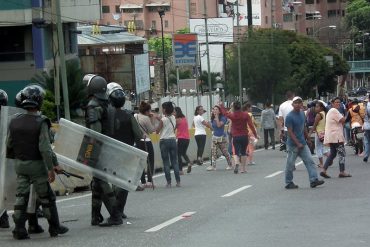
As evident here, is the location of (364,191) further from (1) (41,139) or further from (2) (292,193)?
(1) (41,139)

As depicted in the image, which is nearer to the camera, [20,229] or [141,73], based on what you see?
[20,229]

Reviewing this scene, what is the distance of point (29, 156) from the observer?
39.1 ft

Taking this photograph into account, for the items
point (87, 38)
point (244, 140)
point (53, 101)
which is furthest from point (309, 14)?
point (244, 140)

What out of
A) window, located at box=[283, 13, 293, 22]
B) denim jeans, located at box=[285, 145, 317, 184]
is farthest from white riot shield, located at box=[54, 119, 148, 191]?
window, located at box=[283, 13, 293, 22]

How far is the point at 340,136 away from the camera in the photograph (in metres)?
20.7

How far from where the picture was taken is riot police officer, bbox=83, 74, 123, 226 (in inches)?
506

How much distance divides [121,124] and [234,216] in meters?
2.06

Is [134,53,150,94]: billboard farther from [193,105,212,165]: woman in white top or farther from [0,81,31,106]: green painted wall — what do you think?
[193,105,212,165]: woman in white top

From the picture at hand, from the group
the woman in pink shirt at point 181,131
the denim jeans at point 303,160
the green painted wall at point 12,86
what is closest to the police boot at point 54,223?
the denim jeans at point 303,160

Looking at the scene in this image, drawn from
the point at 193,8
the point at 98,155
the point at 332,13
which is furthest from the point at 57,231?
the point at 332,13

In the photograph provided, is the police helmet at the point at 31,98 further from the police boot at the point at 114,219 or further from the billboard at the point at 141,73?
the billboard at the point at 141,73

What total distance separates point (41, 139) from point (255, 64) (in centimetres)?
6187

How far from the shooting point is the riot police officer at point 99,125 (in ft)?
42.2

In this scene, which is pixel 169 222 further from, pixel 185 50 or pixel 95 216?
pixel 185 50
